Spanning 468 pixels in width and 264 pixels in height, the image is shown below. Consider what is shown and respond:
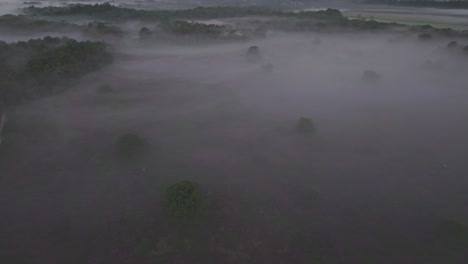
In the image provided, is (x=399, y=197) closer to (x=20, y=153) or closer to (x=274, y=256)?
(x=274, y=256)

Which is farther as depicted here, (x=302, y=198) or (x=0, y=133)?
(x=0, y=133)

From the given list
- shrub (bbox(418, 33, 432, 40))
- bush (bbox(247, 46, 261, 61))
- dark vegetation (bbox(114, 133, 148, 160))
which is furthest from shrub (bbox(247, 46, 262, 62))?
dark vegetation (bbox(114, 133, 148, 160))

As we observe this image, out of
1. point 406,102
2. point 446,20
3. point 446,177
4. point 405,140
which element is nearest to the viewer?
point 446,177

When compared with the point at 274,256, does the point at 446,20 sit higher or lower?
higher

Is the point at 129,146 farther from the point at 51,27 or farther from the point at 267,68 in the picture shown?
the point at 51,27

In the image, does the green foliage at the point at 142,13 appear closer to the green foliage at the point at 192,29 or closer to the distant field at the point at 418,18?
the distant field at the point at 418,18

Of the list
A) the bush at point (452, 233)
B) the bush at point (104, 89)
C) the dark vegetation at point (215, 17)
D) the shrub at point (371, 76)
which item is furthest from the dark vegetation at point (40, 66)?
the shrub at point (371, 76)

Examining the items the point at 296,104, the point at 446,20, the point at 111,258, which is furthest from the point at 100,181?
the point at 446,20

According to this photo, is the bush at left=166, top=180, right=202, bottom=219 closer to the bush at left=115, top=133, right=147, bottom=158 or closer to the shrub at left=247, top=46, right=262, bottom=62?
the bush at left=115, top=133, right=147, bottom=158
